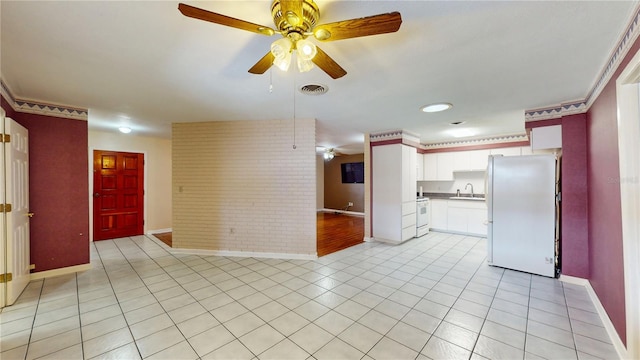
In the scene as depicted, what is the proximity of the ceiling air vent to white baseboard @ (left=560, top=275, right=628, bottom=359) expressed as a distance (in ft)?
11.2

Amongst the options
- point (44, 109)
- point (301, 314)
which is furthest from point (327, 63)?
point (44, 109)

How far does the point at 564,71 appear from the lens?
2336 mm

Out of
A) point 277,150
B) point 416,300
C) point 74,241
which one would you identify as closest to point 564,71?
point 416,300

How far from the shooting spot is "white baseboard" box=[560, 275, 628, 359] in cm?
184

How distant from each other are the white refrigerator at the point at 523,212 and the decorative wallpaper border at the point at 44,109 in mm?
6351

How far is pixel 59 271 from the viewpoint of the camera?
338 cm

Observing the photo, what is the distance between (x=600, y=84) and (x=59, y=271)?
702cm

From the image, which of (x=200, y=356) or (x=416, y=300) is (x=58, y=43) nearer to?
(x=200, y=356)

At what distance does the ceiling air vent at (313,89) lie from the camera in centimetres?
275

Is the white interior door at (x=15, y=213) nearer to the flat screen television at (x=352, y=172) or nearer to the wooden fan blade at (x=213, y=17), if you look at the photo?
the wooden fan blade at (x=213, y=17)

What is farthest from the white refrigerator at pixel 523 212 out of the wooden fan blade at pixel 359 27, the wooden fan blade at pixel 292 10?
the wooden fan blade at pixel 292 10

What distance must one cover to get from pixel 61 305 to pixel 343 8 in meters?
3.93

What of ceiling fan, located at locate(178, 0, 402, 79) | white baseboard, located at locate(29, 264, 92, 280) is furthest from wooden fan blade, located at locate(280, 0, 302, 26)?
white baseboard, located at locate(29, 264, 92, 280)

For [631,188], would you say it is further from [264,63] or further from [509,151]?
[509,151]
